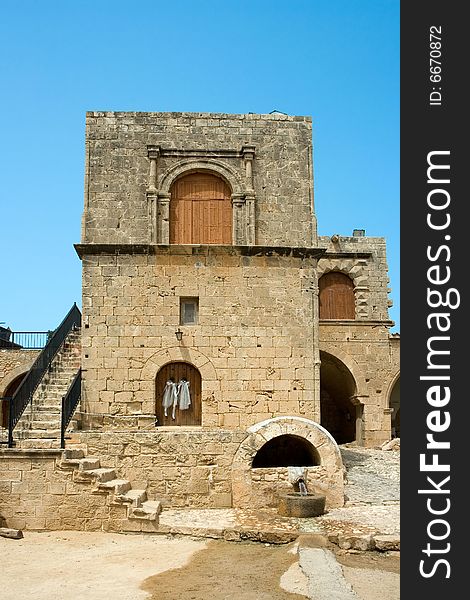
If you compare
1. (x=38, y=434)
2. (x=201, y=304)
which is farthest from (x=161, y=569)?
(x=201, y=304)

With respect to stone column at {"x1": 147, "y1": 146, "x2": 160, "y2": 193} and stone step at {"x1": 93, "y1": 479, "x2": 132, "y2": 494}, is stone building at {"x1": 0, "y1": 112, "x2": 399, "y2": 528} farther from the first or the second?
stone step at {"x1": 93, "y1": 479, "x2": 132, "y2": 494}

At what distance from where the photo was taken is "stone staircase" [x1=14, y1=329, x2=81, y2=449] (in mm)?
12830

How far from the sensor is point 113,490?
1180 cm

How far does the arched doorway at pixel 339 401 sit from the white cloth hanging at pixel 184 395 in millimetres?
7604

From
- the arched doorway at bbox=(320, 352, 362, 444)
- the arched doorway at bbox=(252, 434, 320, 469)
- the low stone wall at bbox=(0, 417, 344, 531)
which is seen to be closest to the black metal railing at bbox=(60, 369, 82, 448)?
the low stone wall at bbox=(0, 417, 344, 531)

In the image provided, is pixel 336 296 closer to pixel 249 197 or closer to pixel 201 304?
pixel 249 197

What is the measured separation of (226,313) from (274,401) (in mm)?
2238

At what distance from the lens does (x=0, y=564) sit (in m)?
9.53

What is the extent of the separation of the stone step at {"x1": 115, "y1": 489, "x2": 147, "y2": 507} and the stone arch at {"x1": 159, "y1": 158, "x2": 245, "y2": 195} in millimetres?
6848

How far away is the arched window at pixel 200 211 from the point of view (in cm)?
1541

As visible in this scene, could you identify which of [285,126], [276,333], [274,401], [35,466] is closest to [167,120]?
[285,126]

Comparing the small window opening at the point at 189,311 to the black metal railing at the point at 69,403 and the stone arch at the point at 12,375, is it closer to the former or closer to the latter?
the black metal railing at the point at 69,403

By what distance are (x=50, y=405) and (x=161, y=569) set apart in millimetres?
6409

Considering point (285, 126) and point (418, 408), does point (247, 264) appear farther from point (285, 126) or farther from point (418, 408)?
point (418, 408)
